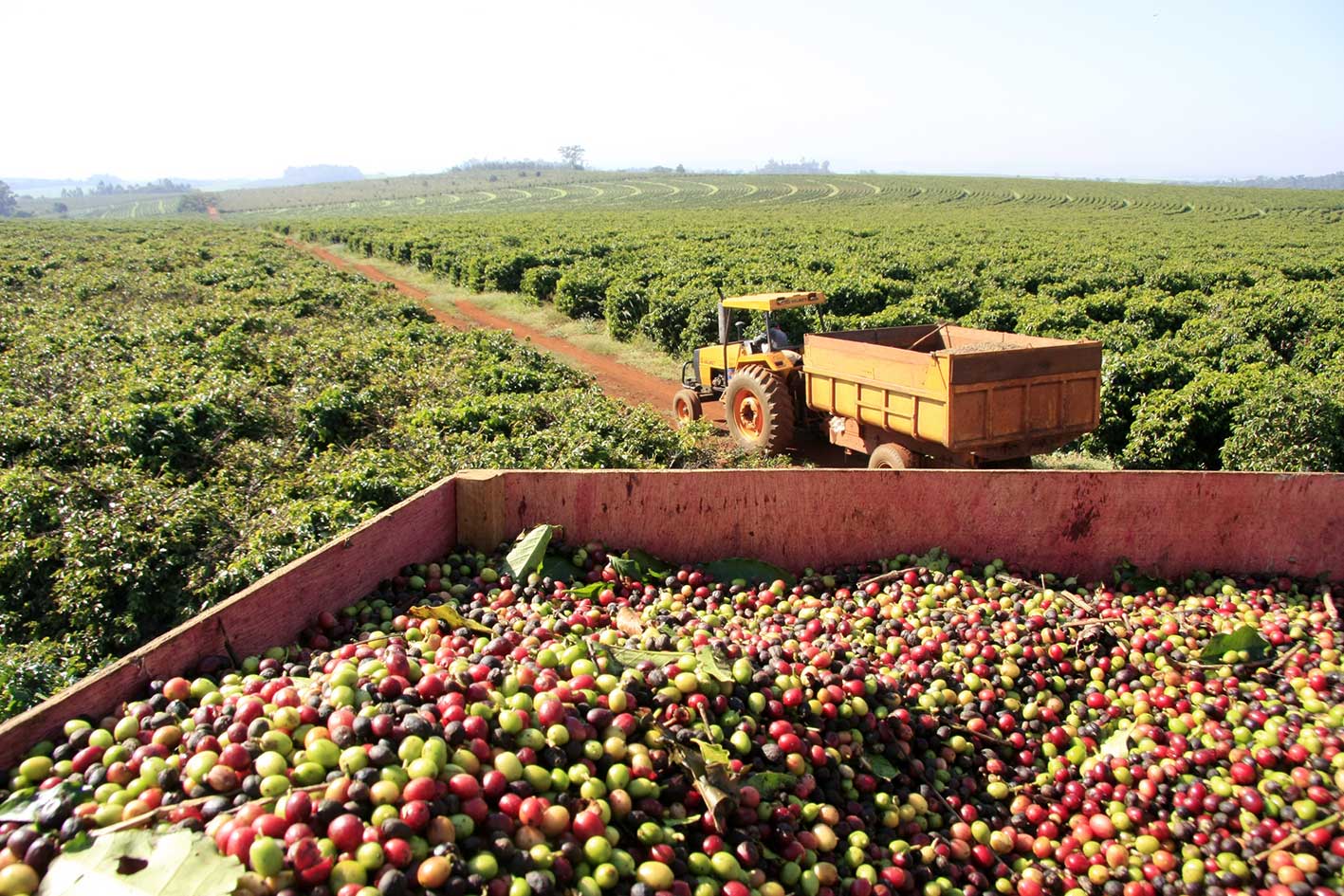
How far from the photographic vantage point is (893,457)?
30.0 ft

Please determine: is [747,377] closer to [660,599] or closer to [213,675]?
[660,599]

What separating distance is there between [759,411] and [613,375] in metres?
7.41

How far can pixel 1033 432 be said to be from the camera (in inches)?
337

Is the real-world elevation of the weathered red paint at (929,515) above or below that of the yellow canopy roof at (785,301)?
below

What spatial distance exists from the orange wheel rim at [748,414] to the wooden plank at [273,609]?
273 inches

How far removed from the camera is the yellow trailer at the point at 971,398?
26.8ft

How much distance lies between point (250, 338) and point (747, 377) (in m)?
8.76

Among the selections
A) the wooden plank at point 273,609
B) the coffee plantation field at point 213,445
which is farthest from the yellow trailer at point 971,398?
the wooden plank at point 273,609

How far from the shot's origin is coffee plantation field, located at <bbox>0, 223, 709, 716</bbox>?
623 cm

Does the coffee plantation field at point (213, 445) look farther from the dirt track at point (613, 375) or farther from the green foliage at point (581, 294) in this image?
A: the green foliage at point (581, 294)

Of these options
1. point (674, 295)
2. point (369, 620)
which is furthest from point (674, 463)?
point (674, 295)

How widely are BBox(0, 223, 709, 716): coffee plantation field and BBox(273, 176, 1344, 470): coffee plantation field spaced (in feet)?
22.1

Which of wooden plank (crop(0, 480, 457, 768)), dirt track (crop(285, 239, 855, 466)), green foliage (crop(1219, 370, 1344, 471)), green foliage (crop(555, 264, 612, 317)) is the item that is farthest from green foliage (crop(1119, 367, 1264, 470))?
green foliage (crop(555, 264, 612, 317))

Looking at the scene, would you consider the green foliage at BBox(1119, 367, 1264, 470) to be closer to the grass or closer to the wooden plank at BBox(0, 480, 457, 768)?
the grass
